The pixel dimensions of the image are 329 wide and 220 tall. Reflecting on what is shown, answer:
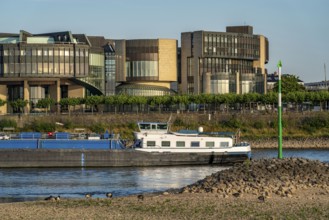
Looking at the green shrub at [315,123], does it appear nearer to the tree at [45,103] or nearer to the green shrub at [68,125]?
the green shrub at [68,125]

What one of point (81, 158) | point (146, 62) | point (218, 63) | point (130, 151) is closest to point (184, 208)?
Answer: point (130, 151)

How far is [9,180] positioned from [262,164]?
78.5 ft

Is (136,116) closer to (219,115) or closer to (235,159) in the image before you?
(219,115)

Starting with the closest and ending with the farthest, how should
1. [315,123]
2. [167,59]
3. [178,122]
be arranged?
[315,123] < [178,122] < [167,59]

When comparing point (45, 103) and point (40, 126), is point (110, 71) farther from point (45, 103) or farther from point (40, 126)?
point (40, 126)

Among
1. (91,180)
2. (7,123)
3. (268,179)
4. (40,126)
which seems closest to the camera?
(268,179)

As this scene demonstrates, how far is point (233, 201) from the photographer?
4631cm

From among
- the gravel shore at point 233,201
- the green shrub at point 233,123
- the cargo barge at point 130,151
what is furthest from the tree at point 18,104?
the gravel shore at point 233,201

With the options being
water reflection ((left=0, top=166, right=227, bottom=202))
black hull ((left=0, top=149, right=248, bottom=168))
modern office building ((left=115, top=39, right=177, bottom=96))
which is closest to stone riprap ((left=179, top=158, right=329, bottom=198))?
water reflection ((left=0, top=166, right=227, bottom=202))

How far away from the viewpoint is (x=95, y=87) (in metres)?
162

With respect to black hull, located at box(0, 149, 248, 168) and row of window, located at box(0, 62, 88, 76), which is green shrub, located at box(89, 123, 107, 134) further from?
black hull, located at box(0, 149, 248, 168)

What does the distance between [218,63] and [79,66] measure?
113 ft

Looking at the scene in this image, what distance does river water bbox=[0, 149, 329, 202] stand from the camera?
59.4 m

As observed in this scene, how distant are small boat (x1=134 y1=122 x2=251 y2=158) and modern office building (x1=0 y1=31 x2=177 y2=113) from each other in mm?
68577
